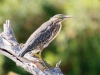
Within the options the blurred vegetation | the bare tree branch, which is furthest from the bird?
the blurred vegetation

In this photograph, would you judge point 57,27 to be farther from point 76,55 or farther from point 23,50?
point 76,55

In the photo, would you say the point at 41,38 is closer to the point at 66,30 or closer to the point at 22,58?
the point at 22,58

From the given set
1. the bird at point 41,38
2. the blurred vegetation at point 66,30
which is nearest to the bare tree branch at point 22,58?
the bird at point 41,38

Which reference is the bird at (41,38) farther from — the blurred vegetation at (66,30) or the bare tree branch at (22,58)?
the blurred vegetation at (66,30)

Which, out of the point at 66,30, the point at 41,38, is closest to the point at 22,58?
the point at 41,38

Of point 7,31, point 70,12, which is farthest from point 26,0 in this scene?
point 7,31
